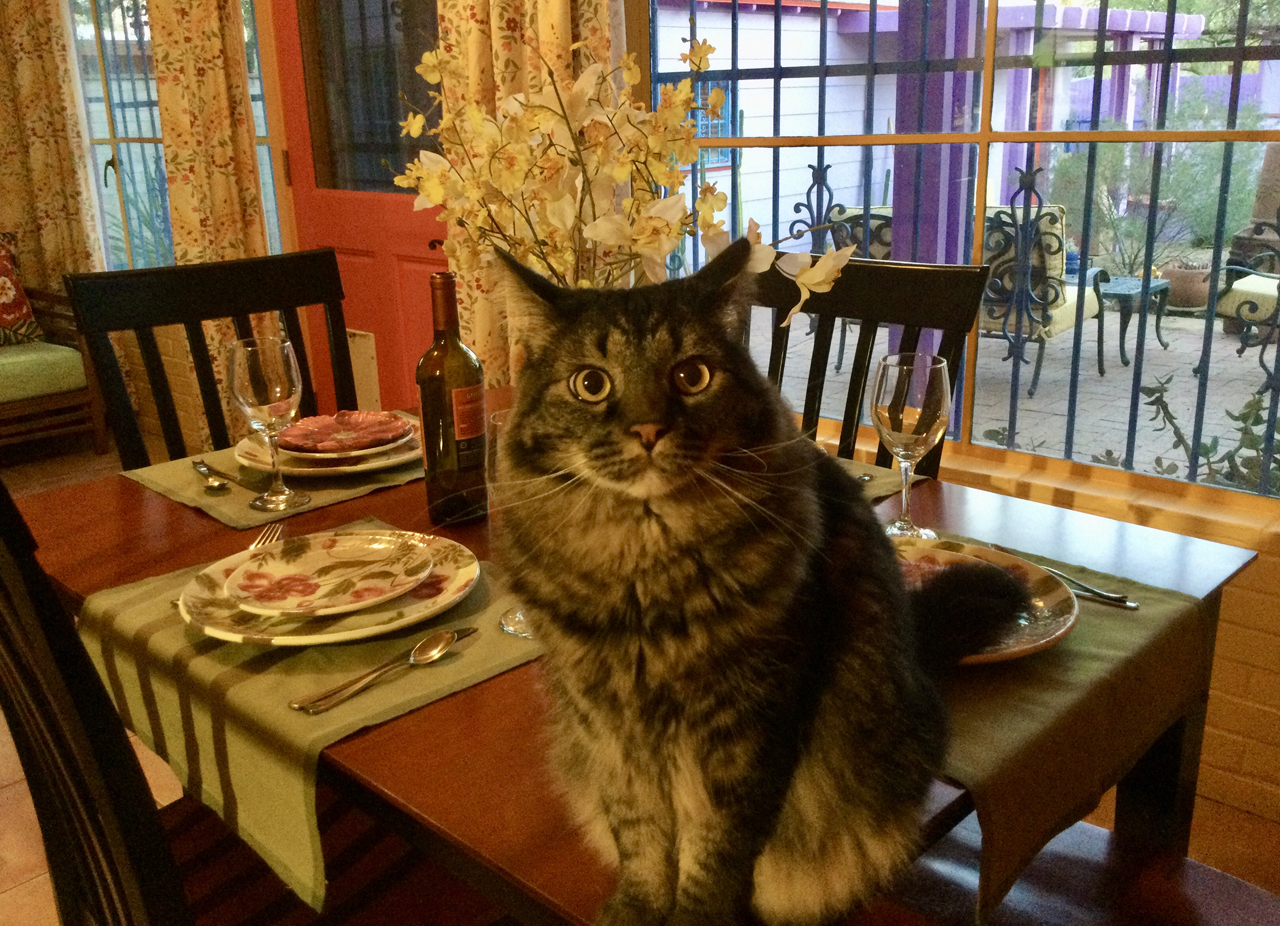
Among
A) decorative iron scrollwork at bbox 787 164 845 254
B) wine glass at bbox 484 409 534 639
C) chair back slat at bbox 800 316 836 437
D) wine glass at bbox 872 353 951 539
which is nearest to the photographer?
wine glass at bbox 484 409 534 639

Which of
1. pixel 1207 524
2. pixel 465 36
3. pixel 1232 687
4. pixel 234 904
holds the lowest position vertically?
pixel 1232 687

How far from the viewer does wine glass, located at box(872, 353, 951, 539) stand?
45.9 inches

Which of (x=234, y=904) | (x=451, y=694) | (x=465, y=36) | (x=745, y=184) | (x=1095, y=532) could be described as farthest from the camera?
(x=745, y=184)

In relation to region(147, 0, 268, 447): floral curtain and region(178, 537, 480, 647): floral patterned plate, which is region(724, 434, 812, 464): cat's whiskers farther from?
region(147, 0, 268, 447): floral curtain

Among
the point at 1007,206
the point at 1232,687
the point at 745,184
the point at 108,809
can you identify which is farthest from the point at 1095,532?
the point at 745,184

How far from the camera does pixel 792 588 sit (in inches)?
27.0

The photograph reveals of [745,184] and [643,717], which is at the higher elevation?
[745,184]

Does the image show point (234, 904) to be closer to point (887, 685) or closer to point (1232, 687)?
point (887, 685)

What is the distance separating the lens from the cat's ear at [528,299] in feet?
2.44

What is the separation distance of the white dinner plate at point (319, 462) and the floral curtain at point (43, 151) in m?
3.74

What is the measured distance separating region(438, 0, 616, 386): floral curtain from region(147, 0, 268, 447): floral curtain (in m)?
1.35

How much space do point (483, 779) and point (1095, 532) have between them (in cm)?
83

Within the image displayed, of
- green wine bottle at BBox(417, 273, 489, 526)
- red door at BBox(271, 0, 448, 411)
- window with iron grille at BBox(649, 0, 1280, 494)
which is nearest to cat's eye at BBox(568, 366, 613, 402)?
green wine bottle at BBox(417, 273, 489, 526)

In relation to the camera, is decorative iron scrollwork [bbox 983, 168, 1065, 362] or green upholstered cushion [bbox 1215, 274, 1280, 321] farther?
decorative iron scrollwork [bbox 983, 168, 1065, 362]
